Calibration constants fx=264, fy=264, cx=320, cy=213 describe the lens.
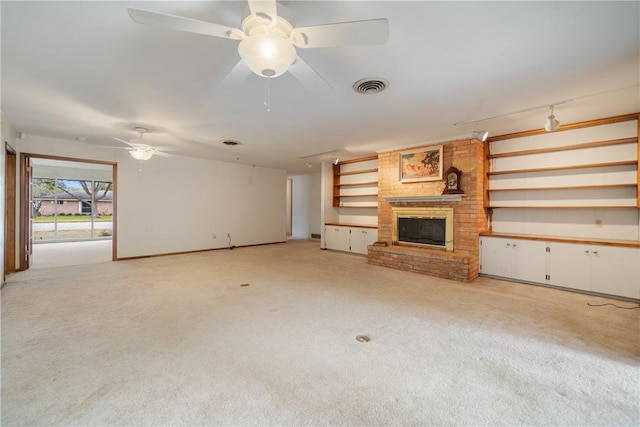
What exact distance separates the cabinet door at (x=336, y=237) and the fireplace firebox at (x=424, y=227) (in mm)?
1576

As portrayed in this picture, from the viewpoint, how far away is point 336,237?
7125 millimetres

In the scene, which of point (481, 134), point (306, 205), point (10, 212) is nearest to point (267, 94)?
point (481, 134)

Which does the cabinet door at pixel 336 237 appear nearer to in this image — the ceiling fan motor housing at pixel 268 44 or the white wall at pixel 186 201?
the white wall at pixel 186 201


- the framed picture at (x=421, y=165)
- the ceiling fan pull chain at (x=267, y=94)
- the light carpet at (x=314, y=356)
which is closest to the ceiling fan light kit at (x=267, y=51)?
the ceiling fan pull chain at (x=267, y=94)

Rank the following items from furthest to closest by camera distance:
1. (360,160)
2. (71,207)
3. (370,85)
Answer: (71,207) → (360,160) → (370,85)

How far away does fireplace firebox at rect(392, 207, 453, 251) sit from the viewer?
15.9 ft

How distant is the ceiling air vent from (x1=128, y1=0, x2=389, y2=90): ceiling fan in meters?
1.21

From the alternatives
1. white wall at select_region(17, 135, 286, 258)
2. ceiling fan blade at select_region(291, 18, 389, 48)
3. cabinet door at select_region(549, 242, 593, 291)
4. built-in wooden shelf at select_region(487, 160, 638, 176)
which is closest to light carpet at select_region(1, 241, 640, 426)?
cabinet door at select_region(549, 242, 593, 291)

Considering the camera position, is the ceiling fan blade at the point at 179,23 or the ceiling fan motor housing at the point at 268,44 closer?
the ceiling fan blade at the point at 179,23

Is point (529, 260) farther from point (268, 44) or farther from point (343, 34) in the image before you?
point (268, 44)

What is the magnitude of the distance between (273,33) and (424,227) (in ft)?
15.1

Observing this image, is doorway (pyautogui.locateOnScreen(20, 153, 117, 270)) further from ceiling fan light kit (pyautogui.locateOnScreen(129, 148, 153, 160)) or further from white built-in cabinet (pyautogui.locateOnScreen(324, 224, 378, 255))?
white built-in cabinet (pyautogui.locateOnScreen(324, 224, 378, 255))

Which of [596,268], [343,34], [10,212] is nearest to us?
[343,34]

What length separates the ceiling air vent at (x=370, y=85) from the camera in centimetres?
268
